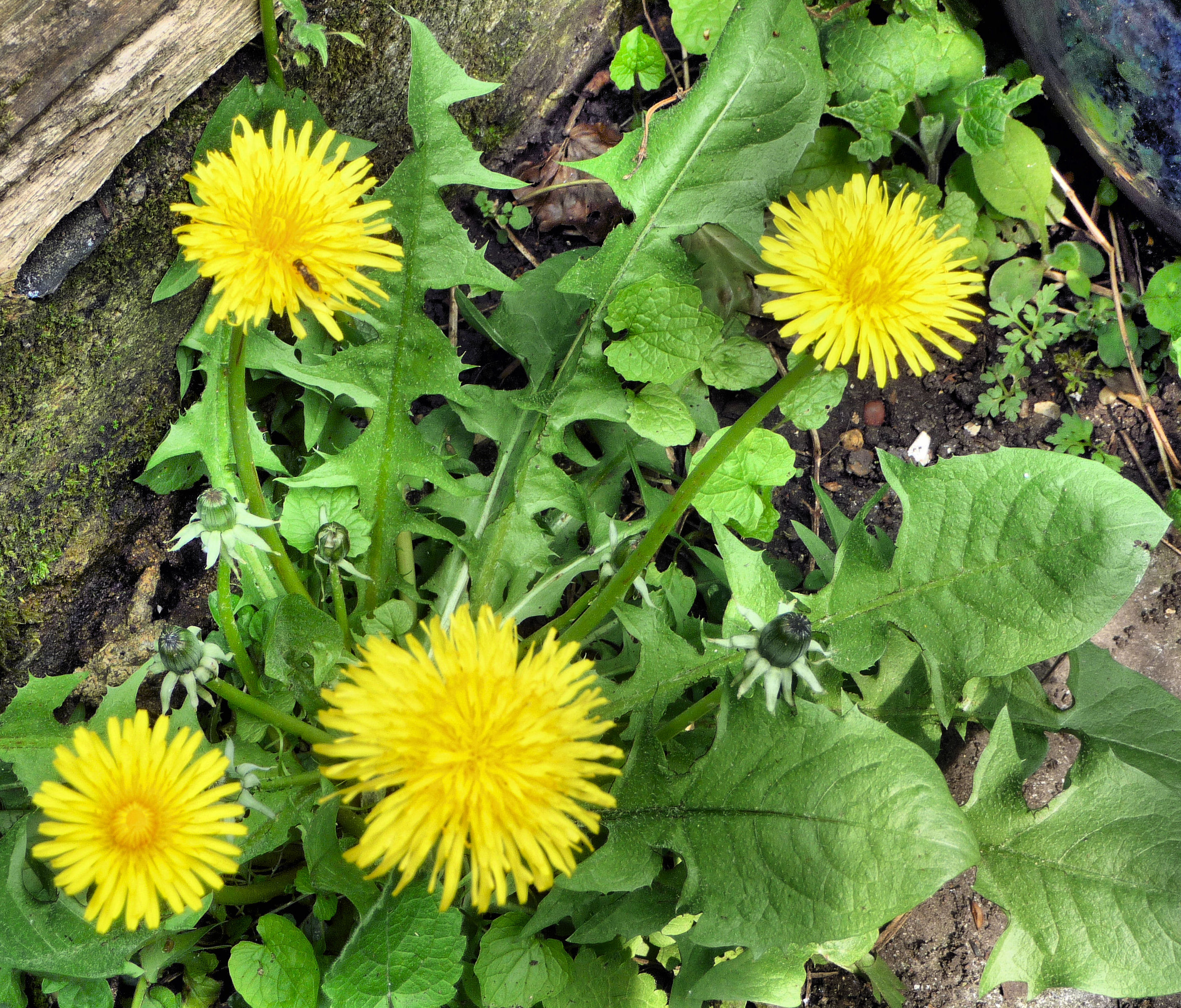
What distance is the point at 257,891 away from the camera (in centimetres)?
202

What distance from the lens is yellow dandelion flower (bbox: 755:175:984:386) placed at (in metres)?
1.66

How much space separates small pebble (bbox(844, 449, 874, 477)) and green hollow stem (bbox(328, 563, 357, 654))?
1.54 meters

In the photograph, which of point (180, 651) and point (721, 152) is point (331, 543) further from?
point (721, 152)

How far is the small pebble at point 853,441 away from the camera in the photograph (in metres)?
2.82

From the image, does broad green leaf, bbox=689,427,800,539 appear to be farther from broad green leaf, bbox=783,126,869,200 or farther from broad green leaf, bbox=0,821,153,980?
broad green leaf, bbox=0,821,153,980

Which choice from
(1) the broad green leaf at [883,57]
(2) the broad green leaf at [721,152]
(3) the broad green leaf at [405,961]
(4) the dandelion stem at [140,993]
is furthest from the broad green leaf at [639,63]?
(4) the dandelion stem at [140,993]

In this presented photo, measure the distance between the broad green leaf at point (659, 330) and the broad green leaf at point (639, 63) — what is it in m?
0.90

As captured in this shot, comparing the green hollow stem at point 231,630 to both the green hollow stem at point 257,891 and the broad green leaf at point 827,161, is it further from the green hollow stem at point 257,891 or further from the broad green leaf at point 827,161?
the broad green leaf at point 827,161

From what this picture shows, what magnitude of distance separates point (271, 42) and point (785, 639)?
5.38ft

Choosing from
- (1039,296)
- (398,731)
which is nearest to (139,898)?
(398,731)

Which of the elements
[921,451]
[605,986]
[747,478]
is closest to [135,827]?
[605,986]

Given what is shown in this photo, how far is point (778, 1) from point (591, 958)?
7.19 ft

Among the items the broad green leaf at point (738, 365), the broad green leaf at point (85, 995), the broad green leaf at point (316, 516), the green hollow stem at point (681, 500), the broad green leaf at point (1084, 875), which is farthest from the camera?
the broad green leaf at point (738, 365)

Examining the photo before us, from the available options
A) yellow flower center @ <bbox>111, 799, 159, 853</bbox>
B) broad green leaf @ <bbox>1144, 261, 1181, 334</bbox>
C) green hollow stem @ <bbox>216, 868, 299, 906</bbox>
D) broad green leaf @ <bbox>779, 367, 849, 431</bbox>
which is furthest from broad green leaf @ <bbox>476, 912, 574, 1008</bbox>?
broad green leaf @ <bbox>1144, 261, 1181, 334</bbox>
